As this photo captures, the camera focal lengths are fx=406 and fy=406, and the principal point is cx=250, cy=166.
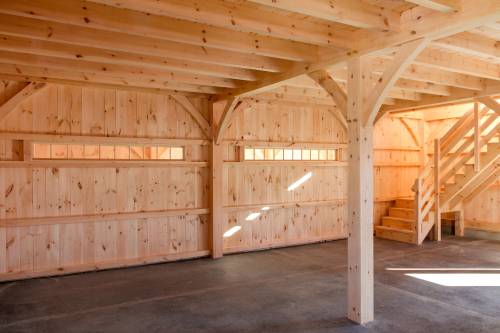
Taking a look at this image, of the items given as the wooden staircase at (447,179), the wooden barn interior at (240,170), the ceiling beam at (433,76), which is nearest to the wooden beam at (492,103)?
the wooden barn interior at (240,170)

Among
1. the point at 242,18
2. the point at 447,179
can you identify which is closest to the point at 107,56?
the point at 242,18

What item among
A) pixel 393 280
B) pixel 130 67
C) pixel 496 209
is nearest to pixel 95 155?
pixel 130 67

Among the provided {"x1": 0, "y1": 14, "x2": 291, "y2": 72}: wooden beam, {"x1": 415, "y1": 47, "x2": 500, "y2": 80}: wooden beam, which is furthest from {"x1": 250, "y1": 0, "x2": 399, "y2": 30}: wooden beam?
{"x1": 0, "y1": 14, "x2": 291, "y2": 72}: wooden beam

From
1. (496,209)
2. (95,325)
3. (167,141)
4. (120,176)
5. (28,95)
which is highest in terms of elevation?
(28,95)

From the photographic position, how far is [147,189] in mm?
5738

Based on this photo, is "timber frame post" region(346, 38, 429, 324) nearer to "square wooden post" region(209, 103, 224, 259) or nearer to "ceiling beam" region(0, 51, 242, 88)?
"ceiling beam" region(0, 51, 242, 88)

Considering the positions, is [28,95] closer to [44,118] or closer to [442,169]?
[44,118]

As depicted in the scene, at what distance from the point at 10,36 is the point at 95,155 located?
2531mm

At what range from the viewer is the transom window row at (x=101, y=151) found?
5.26 m

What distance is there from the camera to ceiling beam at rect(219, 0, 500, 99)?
2.61m

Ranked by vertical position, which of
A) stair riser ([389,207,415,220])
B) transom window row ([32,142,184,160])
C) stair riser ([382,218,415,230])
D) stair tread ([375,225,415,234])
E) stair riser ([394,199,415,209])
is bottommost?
stair tread ([375,225,415,234])

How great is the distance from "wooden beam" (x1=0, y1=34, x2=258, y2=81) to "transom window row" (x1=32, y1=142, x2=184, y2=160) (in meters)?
1.71

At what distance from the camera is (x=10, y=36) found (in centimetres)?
346

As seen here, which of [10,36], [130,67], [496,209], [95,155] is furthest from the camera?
[496,209]
